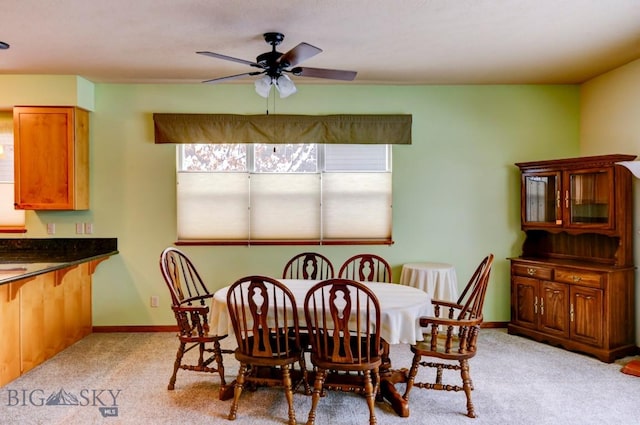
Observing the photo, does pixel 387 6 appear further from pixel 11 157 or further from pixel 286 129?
pixel 11 157

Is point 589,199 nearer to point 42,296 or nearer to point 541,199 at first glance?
point 541,199

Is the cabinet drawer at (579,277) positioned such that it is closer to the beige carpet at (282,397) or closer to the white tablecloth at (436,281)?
the beige carpet at (282,397)

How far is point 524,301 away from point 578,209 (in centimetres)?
103

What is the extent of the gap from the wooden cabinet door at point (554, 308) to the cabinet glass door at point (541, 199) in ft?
2.12

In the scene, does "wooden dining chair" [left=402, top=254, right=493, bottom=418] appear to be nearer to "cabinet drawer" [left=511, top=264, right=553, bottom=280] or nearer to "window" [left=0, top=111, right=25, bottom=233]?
"cabinet drawer" [left=511, top=264, right=553, bottom=280]

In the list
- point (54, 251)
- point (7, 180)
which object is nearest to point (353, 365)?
point (54, 251)

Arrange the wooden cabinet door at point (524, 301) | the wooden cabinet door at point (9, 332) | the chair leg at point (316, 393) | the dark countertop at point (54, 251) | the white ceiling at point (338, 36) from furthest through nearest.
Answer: the wooden cabinet door at point (524, 301), the dark countertop at point (54, 251), the wooden cabinet door at point (9, 332), the white ceiling at point (338, 36), the chair leg at point (316, 393)

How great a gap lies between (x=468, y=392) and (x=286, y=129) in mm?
2978

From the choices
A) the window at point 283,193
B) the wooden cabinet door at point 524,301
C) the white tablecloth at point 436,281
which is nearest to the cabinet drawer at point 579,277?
the wooden cabinet door at point 524,301

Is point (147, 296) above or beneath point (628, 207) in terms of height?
beneath

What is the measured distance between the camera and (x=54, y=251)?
431cm

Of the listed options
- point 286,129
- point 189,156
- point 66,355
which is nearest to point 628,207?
point 286,129

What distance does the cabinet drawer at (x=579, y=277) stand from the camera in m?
3.59

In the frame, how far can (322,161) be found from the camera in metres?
4.52
